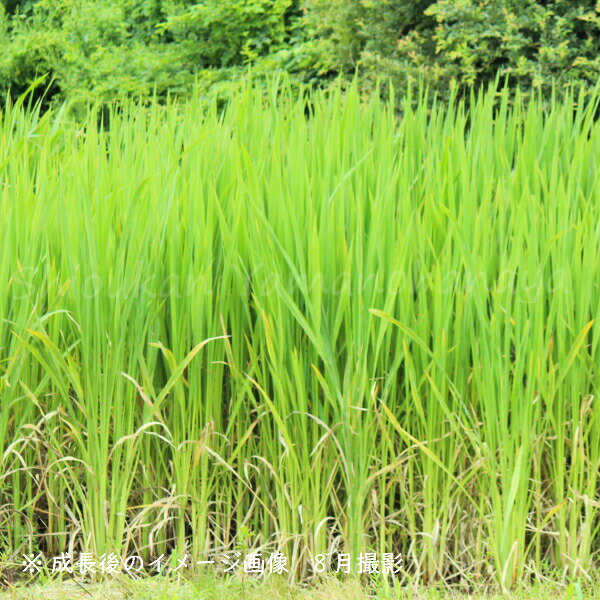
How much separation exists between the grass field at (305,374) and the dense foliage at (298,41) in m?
1.15

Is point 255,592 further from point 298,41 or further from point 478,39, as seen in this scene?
point 298,41

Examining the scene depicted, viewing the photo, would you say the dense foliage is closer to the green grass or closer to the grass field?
the grass field

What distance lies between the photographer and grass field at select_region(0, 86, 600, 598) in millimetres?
1753

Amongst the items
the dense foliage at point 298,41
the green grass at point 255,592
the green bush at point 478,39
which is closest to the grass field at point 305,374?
the green grass at point 255,592

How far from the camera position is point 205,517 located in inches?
72.7

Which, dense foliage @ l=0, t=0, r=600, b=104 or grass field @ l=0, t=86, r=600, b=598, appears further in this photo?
dense foliage @ l=0, t=0, r=600, b=104

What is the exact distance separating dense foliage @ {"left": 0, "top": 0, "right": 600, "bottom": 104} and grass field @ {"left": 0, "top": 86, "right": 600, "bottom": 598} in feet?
3.78

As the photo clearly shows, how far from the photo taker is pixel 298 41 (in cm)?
723

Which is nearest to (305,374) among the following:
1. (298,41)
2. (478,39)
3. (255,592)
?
(255,592)

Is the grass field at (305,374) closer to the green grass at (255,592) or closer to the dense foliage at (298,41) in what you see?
the green grass at (255,592)

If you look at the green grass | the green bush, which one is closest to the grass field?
the green grass

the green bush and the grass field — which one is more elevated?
the green bush

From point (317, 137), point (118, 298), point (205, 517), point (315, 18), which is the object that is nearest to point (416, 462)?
point (205, 517)

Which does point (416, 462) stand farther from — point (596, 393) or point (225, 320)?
point (225, 320)
